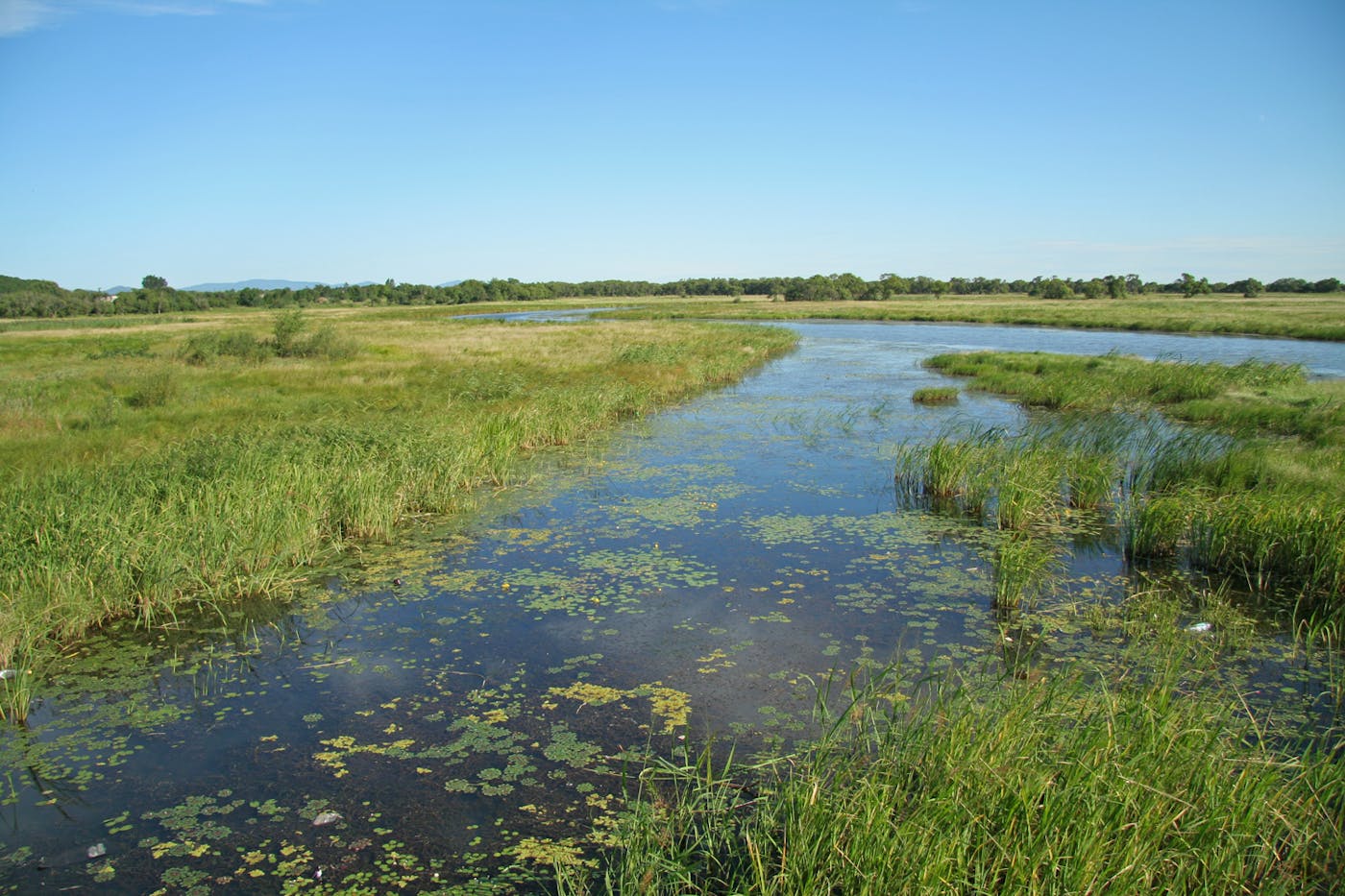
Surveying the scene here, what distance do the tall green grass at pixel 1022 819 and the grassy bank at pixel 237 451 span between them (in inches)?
225

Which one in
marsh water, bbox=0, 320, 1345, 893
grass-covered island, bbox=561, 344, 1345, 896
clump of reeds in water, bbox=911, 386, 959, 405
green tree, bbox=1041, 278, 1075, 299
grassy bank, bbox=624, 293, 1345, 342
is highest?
green tree, bbox=1041, 278, 1075, 299

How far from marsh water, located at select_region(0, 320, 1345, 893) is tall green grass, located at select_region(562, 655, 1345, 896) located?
0.58 meters

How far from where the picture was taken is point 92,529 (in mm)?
7461

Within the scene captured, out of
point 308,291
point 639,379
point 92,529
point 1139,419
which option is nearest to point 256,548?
point 92,529

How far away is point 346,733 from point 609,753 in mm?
1901

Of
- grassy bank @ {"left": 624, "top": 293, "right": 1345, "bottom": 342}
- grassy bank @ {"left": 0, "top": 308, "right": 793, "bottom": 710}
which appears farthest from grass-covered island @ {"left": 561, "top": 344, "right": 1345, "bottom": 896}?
grassy bank @ {"left": 624, "top": 293, "right": 1345, "bottom": 342}

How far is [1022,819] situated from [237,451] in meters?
10.2

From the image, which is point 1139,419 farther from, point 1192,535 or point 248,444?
point 248,444

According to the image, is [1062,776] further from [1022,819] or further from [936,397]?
[936,397]

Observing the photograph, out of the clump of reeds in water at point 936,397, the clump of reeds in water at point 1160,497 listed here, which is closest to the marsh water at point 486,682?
the clump of reeds in water at point 1160,497

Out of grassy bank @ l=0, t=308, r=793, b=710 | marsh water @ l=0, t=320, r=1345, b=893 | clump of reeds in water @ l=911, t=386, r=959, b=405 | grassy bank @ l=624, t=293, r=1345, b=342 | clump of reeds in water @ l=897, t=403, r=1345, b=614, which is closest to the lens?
marsh water @ l=0, t=320, r=1345, b=893

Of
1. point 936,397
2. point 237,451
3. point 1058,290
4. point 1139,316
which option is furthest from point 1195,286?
point 237,451

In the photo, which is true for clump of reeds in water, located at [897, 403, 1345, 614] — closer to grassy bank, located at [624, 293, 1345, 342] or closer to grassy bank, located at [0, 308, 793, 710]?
grassy bank, located at [0, 308, 793, 710]

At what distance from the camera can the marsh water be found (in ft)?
14.4
